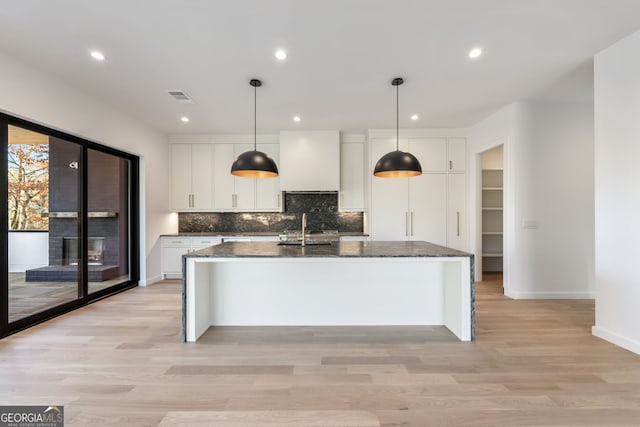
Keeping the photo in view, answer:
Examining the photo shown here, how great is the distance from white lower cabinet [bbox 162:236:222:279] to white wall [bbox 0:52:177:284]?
0.12 metres

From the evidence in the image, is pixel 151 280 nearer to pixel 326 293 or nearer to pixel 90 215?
pixel 90 215

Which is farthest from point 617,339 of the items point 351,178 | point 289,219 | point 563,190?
point 289,219

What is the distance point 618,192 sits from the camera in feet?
8.66

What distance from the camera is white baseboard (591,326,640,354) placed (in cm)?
248

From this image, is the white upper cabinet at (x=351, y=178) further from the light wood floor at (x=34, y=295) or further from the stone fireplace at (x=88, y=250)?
the light wood floor at (x=34, y=295)

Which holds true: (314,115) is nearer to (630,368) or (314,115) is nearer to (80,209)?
(80,209)

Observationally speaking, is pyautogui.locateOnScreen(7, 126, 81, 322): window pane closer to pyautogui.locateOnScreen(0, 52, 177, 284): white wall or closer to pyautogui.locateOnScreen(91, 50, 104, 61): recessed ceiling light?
pyautogui.locateOnScreen(0, 52, 177, 284): white wall

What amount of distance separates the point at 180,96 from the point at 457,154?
449 cm

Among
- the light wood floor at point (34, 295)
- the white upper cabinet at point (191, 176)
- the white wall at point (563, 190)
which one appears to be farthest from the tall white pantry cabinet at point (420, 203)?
the light wood floor at point (34, 295)

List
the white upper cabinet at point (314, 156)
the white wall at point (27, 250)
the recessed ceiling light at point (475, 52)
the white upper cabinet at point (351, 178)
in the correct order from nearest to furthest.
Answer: the recessed ceiling light at point (475, 52), the white wall at point (27, 250), the white upper cabinet at point (314, 156), the white upper cabinet at point (351, 178)

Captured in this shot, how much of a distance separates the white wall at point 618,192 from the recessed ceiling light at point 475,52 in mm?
1144

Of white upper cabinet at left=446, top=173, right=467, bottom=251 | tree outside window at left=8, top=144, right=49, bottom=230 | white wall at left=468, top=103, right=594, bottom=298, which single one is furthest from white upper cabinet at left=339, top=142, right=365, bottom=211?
tree outside window at left=8, top=144, right=49, bottom=230

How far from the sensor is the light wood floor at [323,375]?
1712mm

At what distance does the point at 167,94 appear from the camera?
374 centimetres
